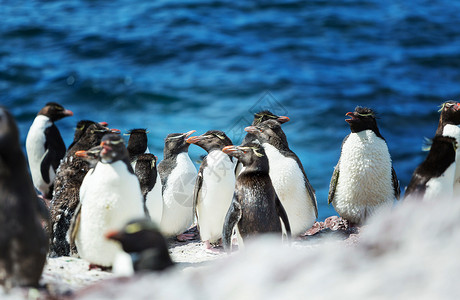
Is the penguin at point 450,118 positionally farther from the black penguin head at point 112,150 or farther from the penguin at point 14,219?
the penguin at point 14,219

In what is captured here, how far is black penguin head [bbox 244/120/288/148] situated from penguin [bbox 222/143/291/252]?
1137 mm

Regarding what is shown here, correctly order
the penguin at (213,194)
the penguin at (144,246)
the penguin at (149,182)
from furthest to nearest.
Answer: the penguin at (213,194), the penguin at (149,182), the penguin at (144,246)

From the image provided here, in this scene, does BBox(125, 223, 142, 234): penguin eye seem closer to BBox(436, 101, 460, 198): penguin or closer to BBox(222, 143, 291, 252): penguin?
BBox(222, 143, 291, 252): penguin

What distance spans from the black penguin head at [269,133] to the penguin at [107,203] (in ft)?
6.68

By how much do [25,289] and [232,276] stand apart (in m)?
1.18

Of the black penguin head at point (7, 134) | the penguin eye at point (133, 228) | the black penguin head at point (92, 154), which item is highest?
the black penguin head at point (7, 134)

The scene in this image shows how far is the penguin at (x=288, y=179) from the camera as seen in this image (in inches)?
245

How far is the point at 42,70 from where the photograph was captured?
71.1ft

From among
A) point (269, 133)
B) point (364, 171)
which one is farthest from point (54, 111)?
point (364, 171)

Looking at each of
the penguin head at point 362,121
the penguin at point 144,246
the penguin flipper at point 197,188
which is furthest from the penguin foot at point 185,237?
the penguin at point 144,246

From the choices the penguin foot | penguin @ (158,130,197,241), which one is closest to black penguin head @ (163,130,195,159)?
penguin @ (158,130,197,241)

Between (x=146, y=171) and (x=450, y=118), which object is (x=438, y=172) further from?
(x=146, y=171)

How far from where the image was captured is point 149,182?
589 centimetres

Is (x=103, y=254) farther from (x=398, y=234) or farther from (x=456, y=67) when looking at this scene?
(x=456, y=67)
